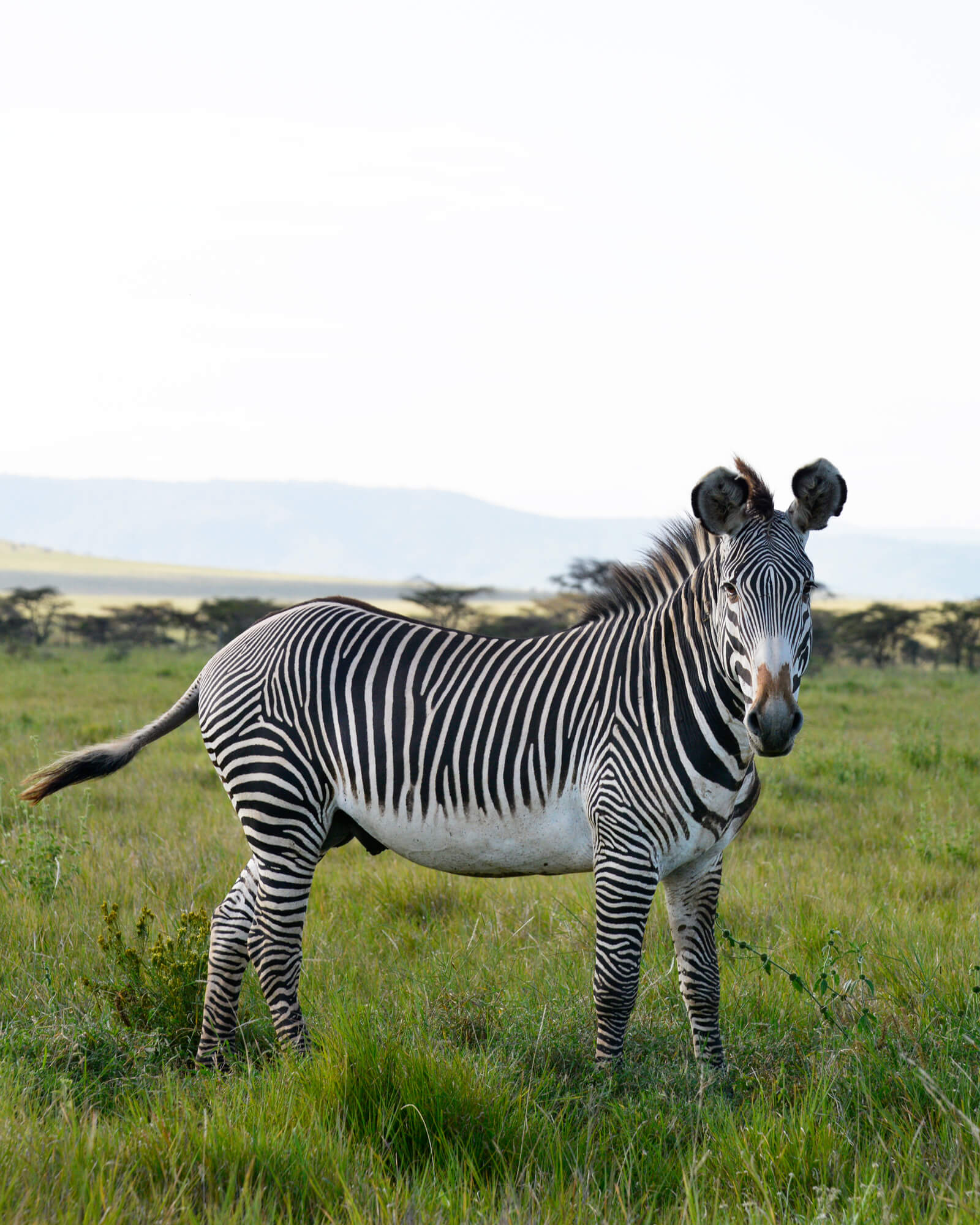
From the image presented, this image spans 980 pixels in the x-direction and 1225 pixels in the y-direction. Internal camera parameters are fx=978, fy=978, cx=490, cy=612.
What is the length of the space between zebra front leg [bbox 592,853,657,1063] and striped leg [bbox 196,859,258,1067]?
1.41 meters

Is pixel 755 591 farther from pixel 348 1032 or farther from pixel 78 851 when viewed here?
pixel 78 851

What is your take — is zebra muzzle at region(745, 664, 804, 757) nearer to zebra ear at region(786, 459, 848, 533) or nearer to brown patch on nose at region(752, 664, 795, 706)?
brown patch on nose at region(752, 664, 795, 706)

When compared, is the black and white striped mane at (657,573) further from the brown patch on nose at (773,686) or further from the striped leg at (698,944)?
the striped leg at (698,944)

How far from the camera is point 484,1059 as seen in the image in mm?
3248

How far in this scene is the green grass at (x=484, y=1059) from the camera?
98.6 inches

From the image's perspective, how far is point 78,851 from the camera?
6.06m

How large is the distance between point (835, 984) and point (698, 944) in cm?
57

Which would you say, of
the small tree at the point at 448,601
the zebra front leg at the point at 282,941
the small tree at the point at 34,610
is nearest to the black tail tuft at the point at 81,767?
the zebra front leg at the point at 282,941

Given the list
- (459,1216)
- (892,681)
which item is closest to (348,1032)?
(459,1216)

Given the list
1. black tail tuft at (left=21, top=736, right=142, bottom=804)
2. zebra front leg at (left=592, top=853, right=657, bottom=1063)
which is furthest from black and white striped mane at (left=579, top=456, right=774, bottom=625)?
black tail tuft at (left=21, top=736, right=142, bottom=804)

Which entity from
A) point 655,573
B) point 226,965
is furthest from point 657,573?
point 226,965

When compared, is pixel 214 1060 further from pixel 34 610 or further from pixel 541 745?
pixel 34 610

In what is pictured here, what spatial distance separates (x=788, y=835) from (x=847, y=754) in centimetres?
277

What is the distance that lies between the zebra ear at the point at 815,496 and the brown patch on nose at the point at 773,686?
658 millimetres
